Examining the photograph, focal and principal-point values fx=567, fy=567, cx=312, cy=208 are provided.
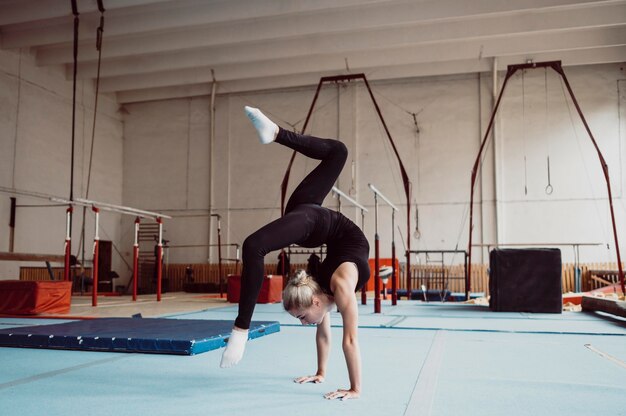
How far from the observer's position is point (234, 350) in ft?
7.95

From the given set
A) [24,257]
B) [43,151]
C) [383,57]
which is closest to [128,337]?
[24,257]

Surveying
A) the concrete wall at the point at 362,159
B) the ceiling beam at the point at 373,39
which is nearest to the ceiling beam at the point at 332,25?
the ceiling beam at the point at 373,39

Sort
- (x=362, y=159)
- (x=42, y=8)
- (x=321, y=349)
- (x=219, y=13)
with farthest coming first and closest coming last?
(x=362, y=159) < (x=219, y=13) < (x=42, y=8) < (x=321, y=349)

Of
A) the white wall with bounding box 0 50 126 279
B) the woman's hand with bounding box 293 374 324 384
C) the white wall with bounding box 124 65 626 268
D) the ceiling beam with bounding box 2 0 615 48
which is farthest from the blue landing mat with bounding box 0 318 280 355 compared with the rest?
the white wall with bounding box 0 50 126 279

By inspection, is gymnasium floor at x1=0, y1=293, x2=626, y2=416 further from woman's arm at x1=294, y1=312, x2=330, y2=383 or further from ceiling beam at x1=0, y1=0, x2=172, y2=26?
ceiling beam at x1=0, y1=0, x2=172, y2=26

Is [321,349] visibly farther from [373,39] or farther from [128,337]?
[373,39]

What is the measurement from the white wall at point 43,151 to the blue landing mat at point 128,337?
9761 millimetres

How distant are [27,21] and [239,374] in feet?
36.6

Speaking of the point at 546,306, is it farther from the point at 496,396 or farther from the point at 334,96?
the point at 334,96

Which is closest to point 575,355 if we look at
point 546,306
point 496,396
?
point 496,396

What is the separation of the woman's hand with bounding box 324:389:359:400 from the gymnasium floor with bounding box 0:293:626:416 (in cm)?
3

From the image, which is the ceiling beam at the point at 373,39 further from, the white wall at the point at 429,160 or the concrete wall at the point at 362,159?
the white wall at the point at 429,160

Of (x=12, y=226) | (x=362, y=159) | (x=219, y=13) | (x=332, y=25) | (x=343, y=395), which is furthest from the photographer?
(x=362, y=159)

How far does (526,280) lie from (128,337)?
502cm
